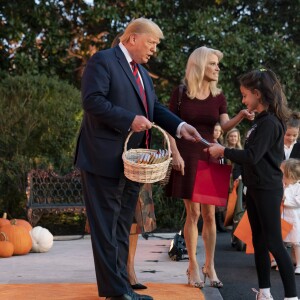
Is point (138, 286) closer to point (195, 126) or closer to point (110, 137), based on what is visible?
point (195, 126)

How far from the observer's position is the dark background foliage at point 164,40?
43.9ft

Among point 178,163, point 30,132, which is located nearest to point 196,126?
point 178,163

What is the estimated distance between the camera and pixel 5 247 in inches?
337

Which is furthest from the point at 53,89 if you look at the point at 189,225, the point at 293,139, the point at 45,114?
the point at 189,225

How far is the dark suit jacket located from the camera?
537cm

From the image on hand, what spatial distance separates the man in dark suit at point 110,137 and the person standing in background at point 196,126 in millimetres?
937

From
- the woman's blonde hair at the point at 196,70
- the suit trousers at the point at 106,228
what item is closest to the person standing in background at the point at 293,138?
the woman's blonde hair at the point at 196,70

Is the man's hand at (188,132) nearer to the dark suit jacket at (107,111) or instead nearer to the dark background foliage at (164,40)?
the dark suit jacket at (107,111)

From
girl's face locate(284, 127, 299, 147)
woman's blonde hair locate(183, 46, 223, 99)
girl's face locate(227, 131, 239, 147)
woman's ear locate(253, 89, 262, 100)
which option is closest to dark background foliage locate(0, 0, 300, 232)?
girl's face locate(227, 131, 239, 147)

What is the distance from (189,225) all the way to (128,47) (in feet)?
5.78

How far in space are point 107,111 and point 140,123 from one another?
242 mm

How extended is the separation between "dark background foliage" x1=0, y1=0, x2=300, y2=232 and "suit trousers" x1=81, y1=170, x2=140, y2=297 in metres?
6.35

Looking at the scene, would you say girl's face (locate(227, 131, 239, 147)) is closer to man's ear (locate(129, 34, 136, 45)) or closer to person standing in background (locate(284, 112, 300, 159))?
person standing in background (locate(284, 112, 300, 159))

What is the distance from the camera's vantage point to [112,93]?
5.55 meters
